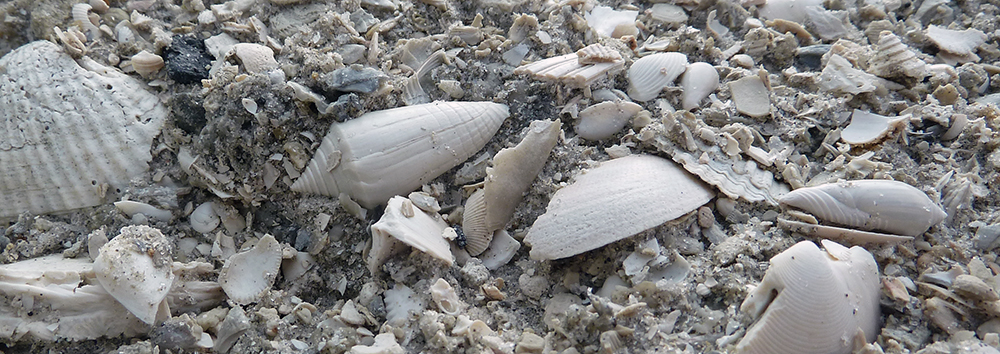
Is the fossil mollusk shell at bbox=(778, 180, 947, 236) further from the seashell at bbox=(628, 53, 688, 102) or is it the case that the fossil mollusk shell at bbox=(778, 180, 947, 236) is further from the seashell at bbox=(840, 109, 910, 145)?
the seashell at bbox=(628, 53, 688, 102)

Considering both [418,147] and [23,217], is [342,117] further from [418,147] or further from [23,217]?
[23,217]

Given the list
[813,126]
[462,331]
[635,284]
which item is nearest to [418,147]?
[462,331]

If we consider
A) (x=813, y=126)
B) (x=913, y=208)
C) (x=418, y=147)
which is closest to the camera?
(x=913, y=208)

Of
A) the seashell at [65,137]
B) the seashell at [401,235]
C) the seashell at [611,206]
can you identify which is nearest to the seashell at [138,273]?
the seashell at [65,137]

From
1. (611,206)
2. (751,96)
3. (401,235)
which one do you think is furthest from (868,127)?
(401,235)

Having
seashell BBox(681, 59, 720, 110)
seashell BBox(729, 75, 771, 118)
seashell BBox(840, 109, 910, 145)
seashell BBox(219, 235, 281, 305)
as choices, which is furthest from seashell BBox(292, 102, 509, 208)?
seashell BBox(840, 109, 910, 145)

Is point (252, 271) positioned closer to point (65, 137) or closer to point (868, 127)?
point (65, 137)

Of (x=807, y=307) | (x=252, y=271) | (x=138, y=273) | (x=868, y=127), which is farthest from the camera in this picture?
(x=868, y=127)
